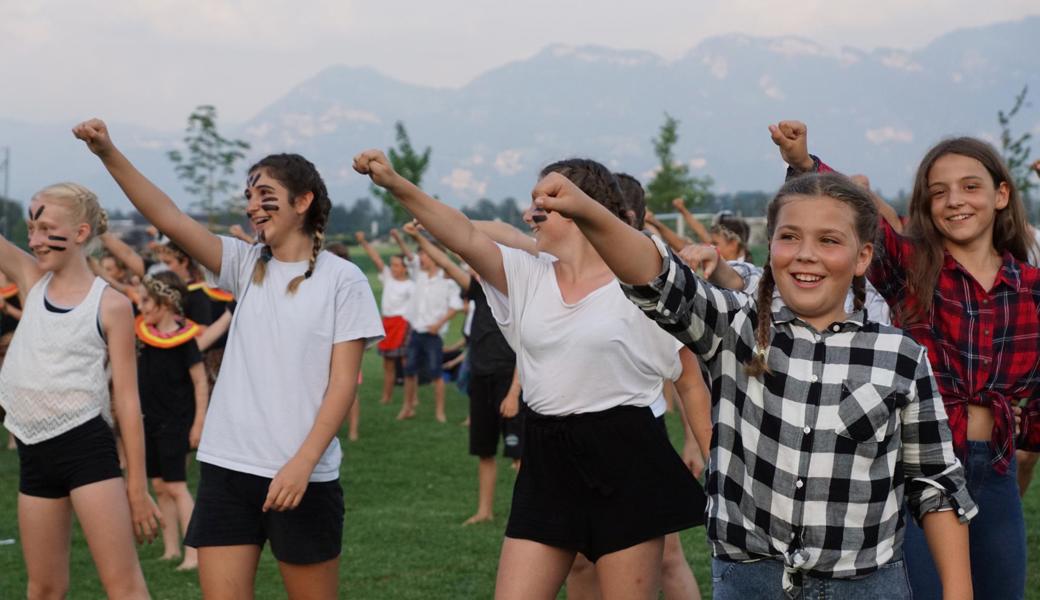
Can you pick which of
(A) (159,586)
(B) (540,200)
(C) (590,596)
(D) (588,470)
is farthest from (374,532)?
(B) (540,200)

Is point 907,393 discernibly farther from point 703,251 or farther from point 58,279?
point 58,279

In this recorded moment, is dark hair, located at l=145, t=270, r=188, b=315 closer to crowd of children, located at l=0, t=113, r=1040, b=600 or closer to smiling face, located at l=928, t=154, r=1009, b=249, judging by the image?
crowd of children, located at l=0, t=113, r=1040, b=600

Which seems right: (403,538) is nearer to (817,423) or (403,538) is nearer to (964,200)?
(964,200)

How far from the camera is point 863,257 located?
313 cm

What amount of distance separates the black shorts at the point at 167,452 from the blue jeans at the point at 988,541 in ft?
17.2

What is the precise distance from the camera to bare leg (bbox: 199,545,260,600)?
4.19 m

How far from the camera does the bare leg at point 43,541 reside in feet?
15.7

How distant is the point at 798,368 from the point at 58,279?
10.4 feet

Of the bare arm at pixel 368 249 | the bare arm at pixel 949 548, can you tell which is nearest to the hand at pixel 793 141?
the bare arm at pixel 949 548

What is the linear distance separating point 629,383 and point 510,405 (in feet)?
14.1

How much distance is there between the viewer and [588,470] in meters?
4.11

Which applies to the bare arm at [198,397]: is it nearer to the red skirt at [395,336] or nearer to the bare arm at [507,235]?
the bare arm at [507,235]

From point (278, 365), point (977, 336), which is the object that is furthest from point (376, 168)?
point (977, 336)

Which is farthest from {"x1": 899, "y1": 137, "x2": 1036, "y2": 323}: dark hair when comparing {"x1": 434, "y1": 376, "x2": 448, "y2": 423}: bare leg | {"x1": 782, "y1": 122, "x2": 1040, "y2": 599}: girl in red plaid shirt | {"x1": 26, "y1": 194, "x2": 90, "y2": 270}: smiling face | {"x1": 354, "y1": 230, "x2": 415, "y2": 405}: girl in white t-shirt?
{"x1": 354, "y1": 230, "x2": 415, "y2": 405}: girl in white t-shirt
